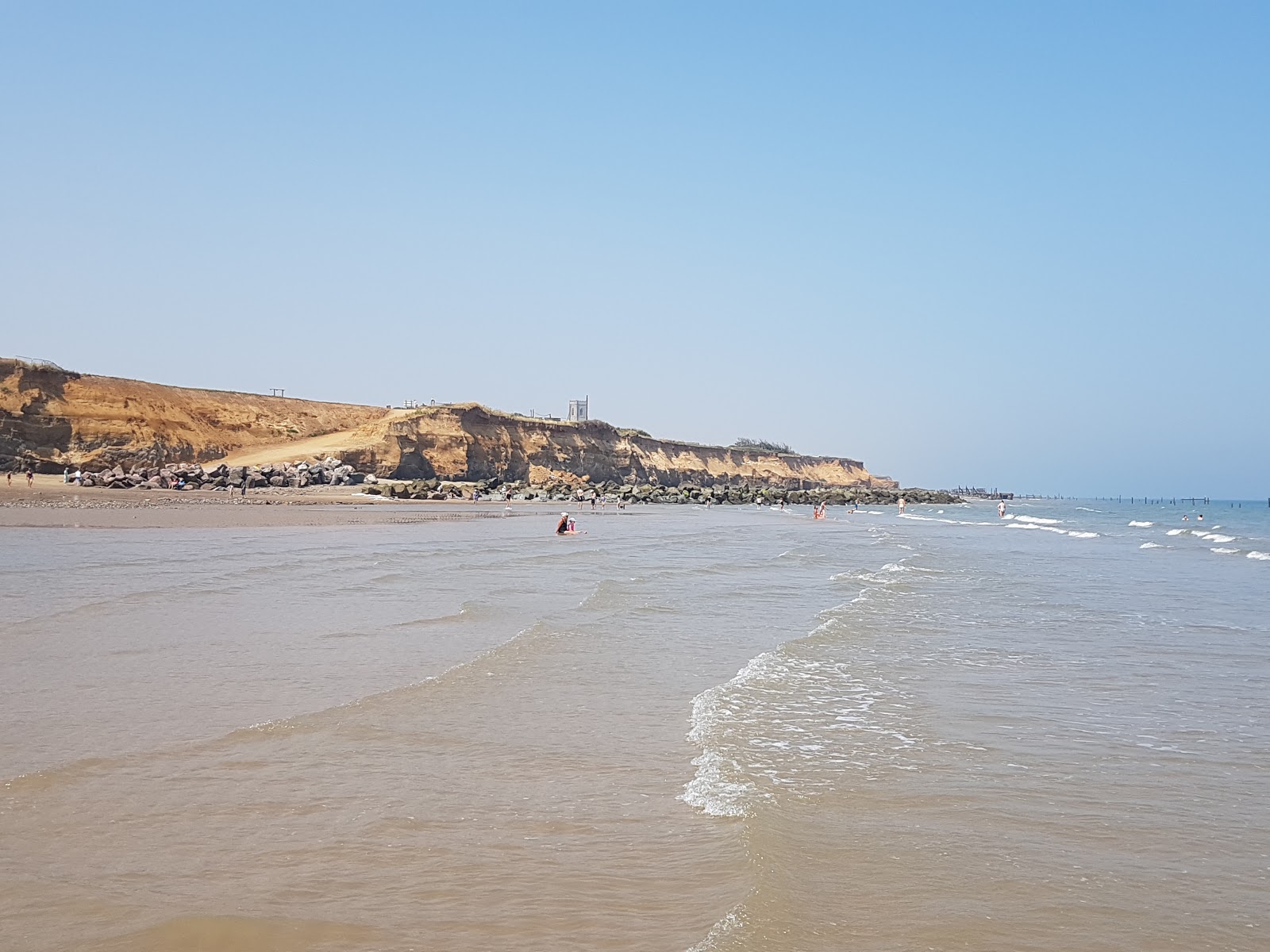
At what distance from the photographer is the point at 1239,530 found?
55.1 m

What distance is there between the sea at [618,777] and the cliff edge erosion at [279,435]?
45904 mm

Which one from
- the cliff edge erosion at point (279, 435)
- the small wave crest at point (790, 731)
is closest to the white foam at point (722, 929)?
the small wave crest at point (790, 731)

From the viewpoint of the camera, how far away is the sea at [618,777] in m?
4.02

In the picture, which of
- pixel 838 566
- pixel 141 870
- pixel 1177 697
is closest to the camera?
pixel 141 870

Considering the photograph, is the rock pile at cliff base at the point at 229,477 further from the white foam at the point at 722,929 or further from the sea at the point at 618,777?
the white foam at the point at 722,929

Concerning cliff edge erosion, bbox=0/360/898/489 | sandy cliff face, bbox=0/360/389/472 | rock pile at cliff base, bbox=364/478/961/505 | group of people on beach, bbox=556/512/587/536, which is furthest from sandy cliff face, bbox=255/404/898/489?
group of people on beach, bbox=556/512/587/536

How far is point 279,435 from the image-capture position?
71000mm

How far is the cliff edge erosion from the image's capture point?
53062mm

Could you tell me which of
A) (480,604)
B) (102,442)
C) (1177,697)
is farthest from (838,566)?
(102,442)

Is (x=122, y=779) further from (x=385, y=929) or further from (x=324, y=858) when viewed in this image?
(x=385, y=929)

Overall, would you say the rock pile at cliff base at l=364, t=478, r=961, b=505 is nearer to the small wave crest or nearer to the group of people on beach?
the group of people on beach

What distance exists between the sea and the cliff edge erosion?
4590 centimetres

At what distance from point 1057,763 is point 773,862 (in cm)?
299

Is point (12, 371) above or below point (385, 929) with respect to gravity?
above
